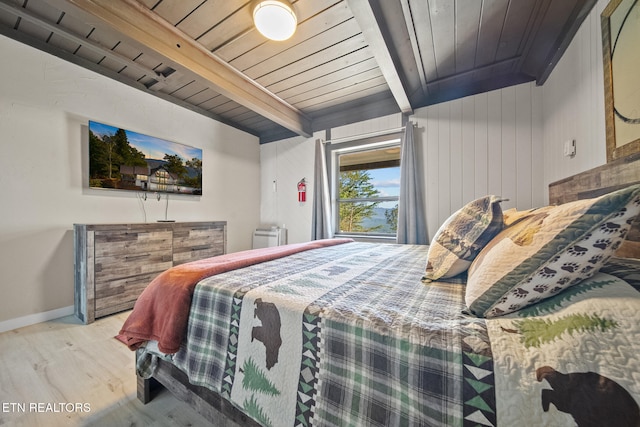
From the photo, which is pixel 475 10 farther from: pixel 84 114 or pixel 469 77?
pixel 84 114

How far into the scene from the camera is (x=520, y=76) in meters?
2.29

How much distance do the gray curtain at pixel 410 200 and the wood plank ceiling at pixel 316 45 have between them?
18.9 inches

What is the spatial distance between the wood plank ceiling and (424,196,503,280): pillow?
1398 millimetres

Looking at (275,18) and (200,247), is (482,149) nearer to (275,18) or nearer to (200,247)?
(275,18)

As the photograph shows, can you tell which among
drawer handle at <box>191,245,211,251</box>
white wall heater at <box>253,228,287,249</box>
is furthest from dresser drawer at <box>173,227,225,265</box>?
white wall heater at <box>253,228,287,249</box>

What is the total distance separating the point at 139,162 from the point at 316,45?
2.29 m

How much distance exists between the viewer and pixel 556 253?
1.85 ft

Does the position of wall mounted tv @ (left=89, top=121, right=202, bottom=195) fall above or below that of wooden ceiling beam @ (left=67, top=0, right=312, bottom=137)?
below

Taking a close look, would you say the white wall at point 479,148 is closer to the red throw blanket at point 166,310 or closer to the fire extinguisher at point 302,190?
the fire extinguisher at point 302,190

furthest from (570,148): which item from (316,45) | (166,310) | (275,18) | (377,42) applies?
(166,310)

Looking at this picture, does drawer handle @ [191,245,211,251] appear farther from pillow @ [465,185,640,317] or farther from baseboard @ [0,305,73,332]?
pillow @ [465,185,640,317]

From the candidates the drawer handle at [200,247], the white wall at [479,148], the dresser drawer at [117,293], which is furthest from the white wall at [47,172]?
→ the white wall at [479,148]

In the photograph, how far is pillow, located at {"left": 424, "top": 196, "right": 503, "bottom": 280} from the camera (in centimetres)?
95

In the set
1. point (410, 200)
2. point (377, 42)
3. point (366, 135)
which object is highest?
point (377, 42)
